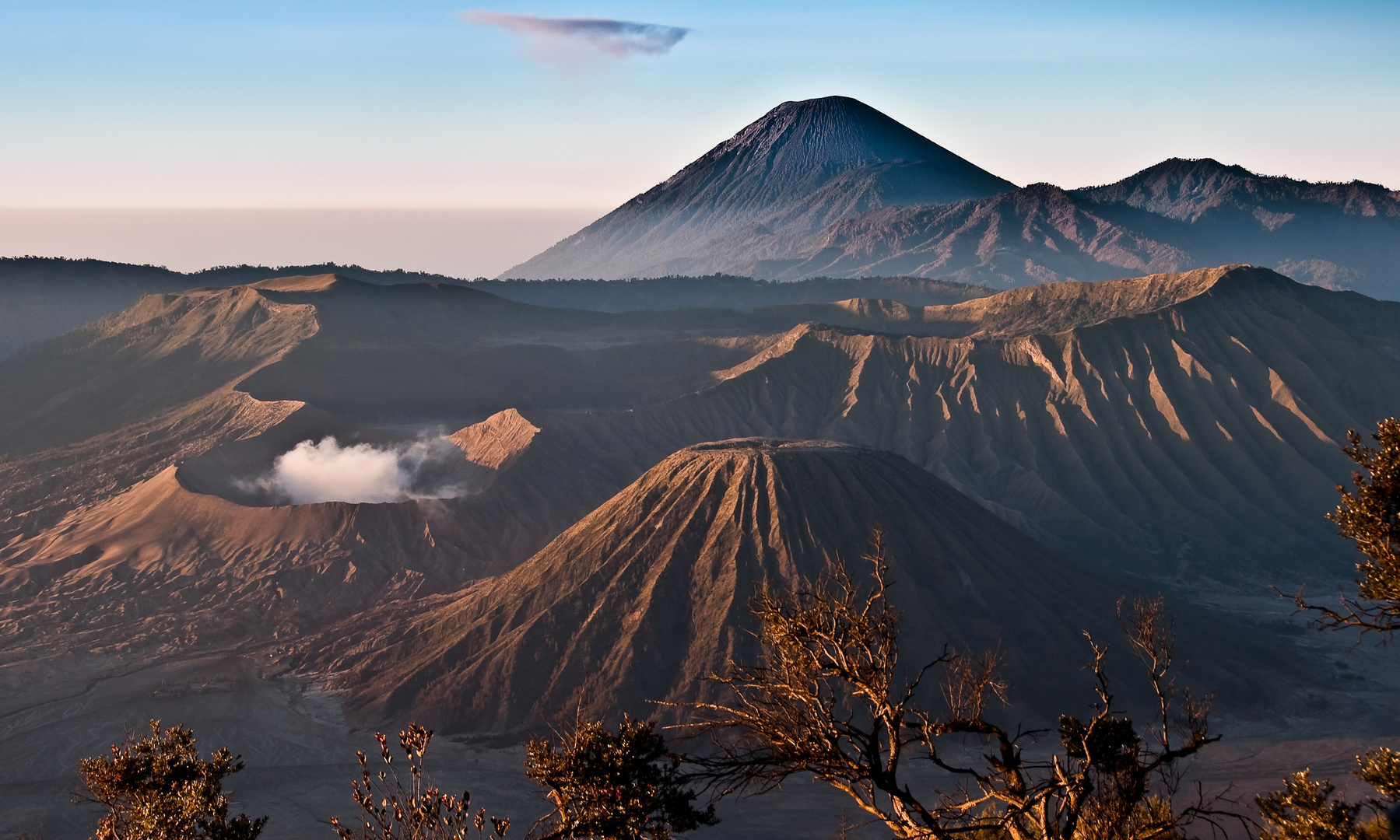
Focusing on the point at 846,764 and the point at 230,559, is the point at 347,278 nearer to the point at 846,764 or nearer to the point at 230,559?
the point at 230,559

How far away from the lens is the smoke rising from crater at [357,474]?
6731cm

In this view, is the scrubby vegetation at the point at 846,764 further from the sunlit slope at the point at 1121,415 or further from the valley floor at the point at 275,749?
the sunlit slope at the point at 1121,415

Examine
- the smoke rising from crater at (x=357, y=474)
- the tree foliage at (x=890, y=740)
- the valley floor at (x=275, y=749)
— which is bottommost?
the valley floor at (x=275, y=749)

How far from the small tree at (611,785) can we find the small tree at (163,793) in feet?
12.5

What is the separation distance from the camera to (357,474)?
6888cm

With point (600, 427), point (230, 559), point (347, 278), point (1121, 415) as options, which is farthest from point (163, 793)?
point (347, 278)

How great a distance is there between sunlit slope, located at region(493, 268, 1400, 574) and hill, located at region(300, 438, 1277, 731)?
19603 millimetres

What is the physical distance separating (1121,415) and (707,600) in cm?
4475

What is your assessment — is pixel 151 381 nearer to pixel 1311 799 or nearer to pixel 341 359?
pixel 341 359

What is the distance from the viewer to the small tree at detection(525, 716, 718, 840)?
41.0 ft

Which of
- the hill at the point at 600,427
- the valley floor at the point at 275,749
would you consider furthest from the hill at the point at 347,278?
the valley floor at the point at 275,749

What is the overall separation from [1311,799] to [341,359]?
8800 cm

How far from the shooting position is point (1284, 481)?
73.1m

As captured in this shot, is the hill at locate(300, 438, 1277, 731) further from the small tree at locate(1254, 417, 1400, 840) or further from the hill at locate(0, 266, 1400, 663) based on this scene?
the small tree at locate(1254, 417, 1400, 840)
